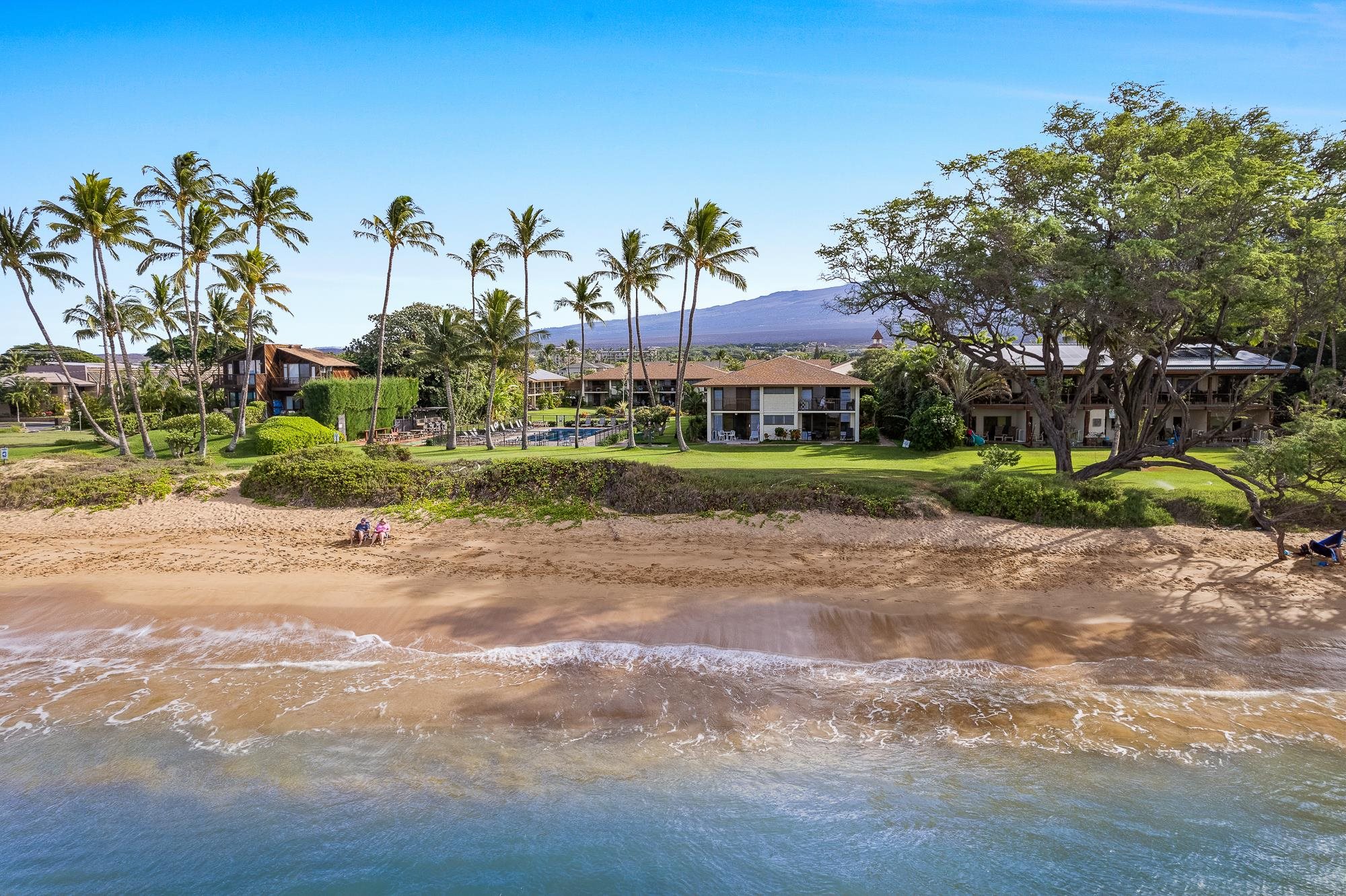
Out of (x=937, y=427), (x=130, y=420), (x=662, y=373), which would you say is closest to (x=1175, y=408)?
(x=937, y=427)

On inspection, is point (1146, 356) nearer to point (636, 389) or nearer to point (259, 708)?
point (259, 708)

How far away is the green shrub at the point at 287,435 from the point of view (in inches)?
1485

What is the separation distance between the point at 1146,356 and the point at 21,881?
93.2 ft

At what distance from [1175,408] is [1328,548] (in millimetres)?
30364

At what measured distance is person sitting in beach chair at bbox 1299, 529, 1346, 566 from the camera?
730 inches

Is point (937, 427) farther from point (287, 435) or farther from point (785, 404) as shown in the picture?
point (287, 435)

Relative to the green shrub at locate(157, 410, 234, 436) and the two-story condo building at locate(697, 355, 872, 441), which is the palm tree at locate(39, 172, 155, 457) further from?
the two-story condo building at locate(697, 355, 872, 441)

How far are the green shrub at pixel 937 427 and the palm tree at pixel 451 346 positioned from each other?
25055mm

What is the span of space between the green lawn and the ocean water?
11.1m

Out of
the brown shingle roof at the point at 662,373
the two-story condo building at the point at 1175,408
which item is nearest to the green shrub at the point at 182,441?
the brown shingle roof at the point at 662,373

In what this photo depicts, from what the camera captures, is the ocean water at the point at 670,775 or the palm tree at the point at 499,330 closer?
the ocean water at the point at 670,775

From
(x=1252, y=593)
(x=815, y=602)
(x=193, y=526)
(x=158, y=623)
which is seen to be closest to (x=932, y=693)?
(x=815, y=602)

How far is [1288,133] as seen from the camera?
22.5m

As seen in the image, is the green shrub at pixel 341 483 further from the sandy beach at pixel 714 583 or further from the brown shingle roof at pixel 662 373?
the brown shingle roof at pixel 662 373
